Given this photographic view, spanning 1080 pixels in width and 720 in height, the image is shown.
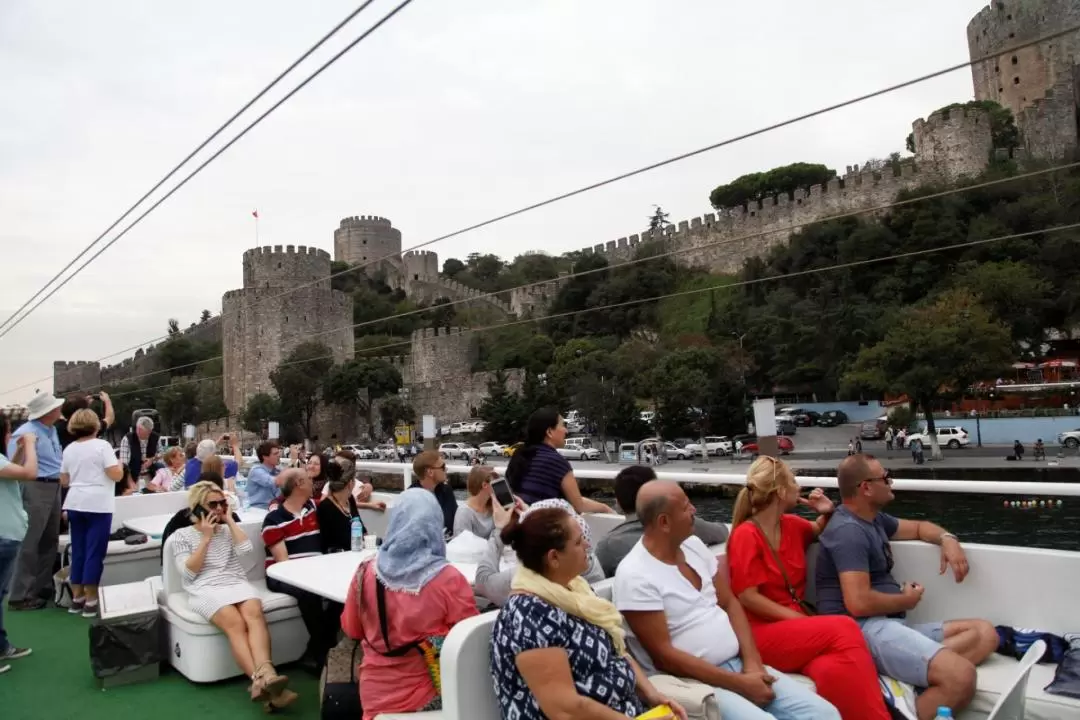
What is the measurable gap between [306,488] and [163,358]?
5698 cm

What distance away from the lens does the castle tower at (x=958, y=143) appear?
36.0 meters

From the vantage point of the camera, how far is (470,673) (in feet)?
5.97

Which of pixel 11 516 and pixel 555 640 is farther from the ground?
pixel 11 516

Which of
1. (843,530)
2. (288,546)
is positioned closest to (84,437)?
(288,546)

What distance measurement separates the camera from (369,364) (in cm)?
3825

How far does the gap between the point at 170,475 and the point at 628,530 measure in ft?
16.5

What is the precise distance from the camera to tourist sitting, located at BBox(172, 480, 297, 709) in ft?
9.91

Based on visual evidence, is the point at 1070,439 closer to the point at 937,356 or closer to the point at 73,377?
the point at 937,356

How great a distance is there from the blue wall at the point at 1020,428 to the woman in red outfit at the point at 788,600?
22.5 m

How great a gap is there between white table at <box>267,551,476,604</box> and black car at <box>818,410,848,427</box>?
2746cm

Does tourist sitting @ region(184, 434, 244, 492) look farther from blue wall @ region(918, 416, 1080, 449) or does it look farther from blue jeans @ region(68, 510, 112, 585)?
blue wall @ region(918, 416, 1080, 449)

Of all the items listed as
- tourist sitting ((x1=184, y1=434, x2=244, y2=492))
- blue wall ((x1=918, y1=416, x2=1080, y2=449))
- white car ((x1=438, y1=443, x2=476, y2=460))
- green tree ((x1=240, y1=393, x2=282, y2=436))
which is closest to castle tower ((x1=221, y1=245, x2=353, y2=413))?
green tree ((x1=240, y1=393, x2=282, y2=436))

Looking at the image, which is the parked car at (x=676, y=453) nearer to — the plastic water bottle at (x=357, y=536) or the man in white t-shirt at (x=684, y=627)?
the plastic water bottle at (x=357, y=536)

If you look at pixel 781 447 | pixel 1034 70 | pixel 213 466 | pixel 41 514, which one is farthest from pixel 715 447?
pixel 1034 70
